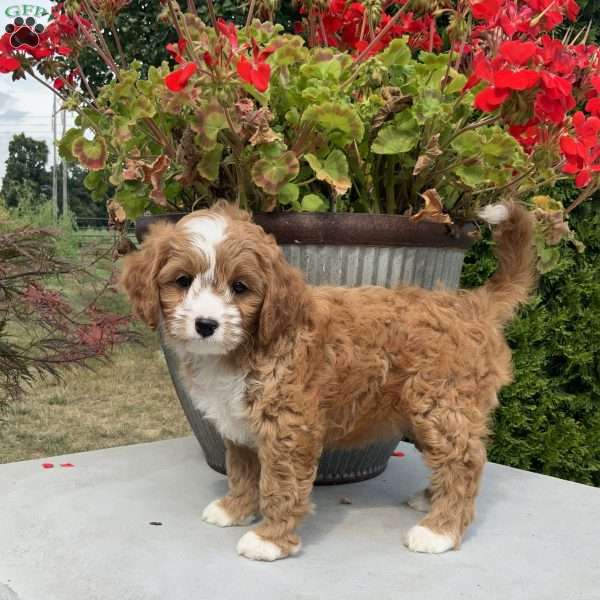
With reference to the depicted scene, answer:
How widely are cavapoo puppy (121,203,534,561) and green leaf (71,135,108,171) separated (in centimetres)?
69

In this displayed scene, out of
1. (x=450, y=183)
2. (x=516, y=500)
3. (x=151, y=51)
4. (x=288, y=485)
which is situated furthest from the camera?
(x=151, y=51)

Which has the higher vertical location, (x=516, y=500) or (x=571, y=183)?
(x=571, y=183)

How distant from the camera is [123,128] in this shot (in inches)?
119

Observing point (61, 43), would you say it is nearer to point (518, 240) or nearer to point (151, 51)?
point (518, 240)

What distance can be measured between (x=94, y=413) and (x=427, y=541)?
6656 mm

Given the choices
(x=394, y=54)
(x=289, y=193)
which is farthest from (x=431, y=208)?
(x=394, y=54)

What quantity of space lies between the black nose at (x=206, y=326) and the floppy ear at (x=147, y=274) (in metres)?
0.24

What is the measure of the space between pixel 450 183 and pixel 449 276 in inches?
16.3

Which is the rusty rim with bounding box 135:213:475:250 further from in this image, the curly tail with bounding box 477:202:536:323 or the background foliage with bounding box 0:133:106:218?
the background foliage with bounding box 0:133:106:218

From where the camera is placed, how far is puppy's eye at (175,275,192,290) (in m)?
2.38

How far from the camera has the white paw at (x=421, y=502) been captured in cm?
309

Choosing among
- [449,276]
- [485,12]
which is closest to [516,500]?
[449,276]

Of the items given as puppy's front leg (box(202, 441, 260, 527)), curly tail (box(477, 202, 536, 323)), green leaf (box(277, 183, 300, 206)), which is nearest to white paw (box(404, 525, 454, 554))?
puppy's front leg (box(202, 441, 260, 527))

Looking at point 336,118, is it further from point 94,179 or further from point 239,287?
point 94,179
